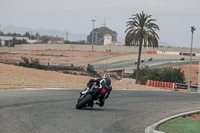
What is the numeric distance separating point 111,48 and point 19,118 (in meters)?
129

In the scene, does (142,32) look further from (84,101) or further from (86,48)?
(86,48)

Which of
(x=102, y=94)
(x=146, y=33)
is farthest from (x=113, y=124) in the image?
(x=146, y=33)

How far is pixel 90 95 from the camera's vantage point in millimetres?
15133

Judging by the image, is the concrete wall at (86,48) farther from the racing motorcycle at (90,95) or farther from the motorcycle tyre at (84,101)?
the motorcycle tyre at (84,101)

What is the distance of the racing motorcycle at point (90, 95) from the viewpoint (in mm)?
15031

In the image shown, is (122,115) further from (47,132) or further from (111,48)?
(111,48)

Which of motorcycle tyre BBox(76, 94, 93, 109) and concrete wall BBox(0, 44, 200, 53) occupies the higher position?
concrete wall BBox(0, 44, 200, 53)

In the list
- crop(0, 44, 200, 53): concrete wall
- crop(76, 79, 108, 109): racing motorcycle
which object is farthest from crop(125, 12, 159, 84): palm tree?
crop(0, 44, 200, 53): concrete wall

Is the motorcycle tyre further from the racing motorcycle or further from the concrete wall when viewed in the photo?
the concrete wall

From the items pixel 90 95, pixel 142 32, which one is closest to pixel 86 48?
pixel 142 32

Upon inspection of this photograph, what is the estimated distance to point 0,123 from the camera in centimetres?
1023

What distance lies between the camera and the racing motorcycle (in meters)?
15.0

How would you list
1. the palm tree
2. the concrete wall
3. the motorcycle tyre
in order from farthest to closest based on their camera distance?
the concrete wall
the palm tree
the motorcycle tyre

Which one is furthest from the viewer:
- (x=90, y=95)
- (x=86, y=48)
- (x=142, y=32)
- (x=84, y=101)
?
(x=86, y=48)
